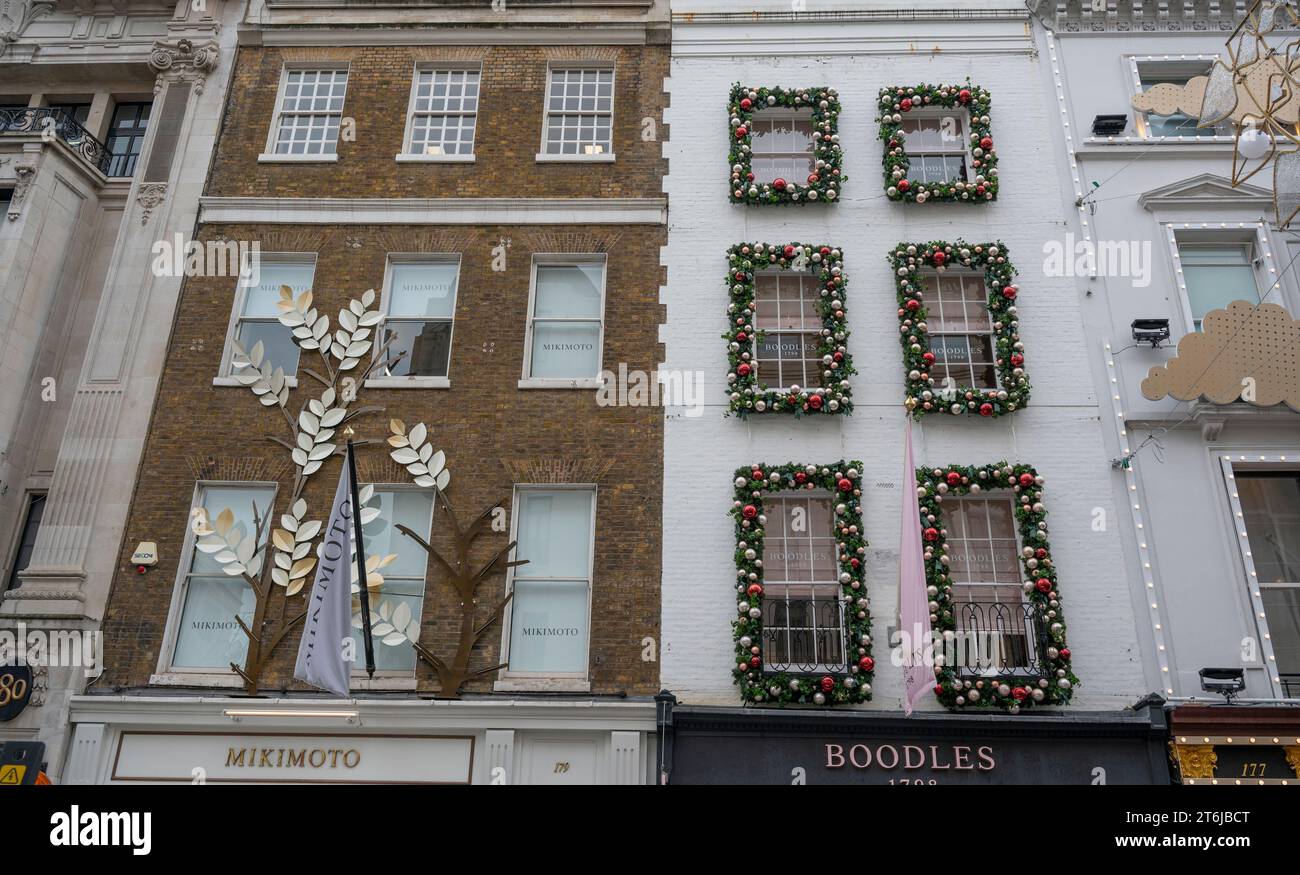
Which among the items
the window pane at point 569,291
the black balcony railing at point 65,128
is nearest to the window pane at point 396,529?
the window pane at point 569,291

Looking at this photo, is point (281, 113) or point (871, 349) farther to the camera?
point (281, 113)

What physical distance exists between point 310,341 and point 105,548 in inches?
158

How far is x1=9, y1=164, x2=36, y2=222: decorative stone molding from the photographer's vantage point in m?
15.0

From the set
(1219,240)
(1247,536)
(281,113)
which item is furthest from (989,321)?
(281,113)

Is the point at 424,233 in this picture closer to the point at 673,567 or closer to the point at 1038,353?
the point at 673,567

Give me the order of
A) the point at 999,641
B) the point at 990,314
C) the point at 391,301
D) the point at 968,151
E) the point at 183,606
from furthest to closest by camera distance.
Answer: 1. the point at 968,151
2. the point at 391,301
3. the point at 990,314
4. the point at 183,606
5. the point at 999,641

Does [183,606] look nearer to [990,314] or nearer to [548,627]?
[548,627]

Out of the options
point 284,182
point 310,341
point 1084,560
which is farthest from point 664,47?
point 1084,560

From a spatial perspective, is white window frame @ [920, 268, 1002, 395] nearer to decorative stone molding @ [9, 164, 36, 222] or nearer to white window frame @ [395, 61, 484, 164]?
white window frame @ [395, 61, 484, 164]

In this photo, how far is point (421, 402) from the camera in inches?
550

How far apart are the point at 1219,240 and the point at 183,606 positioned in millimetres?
16230

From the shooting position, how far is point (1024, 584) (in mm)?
12578

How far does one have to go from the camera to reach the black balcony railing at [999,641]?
12281 millimetres

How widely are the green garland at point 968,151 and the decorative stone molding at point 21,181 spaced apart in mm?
13552
